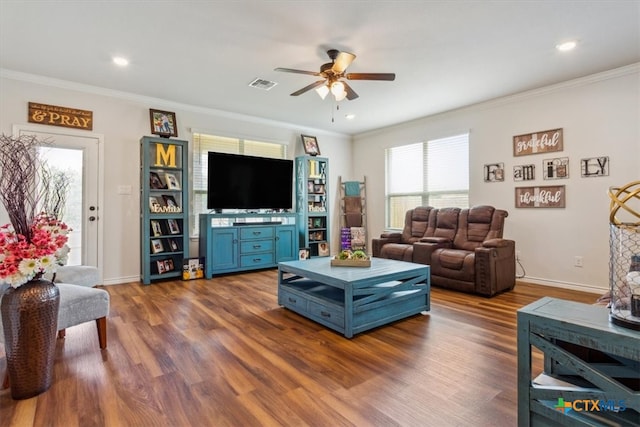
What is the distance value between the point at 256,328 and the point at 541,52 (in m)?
3.83

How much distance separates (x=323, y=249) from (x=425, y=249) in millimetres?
2341

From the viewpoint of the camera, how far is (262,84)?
4047mm

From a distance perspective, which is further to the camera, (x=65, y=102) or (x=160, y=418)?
(x=65, y=102)

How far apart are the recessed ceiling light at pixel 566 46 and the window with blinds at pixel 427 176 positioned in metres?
1.88

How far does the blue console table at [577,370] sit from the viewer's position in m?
1.02

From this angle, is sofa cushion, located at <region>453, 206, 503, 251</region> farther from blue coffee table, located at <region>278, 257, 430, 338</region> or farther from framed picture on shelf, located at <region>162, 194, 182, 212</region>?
framed picture on shelf, located at <region>162, 194, 182, 212</region>

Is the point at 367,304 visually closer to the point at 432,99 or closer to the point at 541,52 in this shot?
the point at 541,52

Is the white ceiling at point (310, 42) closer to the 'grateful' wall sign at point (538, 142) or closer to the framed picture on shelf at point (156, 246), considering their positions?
the 'grateful' wall sign at point (538, 142)

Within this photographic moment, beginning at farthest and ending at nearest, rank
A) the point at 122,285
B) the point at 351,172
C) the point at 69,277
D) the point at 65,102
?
1. the point at 351,172
2. the point at 122,285
3. the point at 65,102
4. the point at 69,277

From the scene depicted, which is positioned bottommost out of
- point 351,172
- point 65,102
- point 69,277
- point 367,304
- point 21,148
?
point 367,304

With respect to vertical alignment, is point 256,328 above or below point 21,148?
below

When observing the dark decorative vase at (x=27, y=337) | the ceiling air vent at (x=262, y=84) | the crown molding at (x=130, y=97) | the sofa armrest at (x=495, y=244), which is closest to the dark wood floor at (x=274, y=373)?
the dark decorative vase at (x=27, y=337)

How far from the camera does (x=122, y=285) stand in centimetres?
427

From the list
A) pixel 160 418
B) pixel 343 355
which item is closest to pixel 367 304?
pixel 343 355
